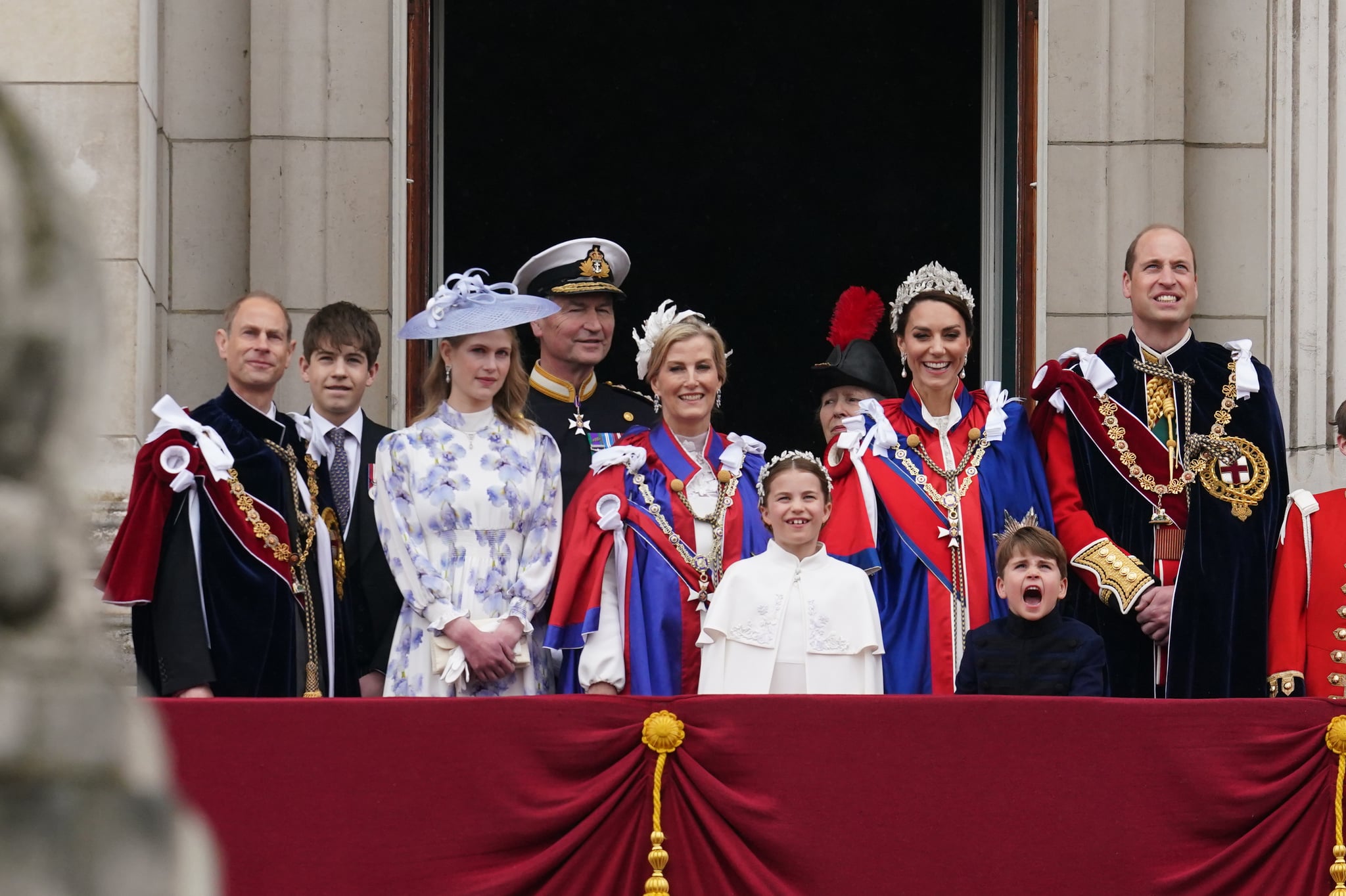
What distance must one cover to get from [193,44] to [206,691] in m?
3.54

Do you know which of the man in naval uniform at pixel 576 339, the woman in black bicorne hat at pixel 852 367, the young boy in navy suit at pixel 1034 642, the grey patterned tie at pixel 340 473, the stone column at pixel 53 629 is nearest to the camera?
the stone column at pixel 53 629

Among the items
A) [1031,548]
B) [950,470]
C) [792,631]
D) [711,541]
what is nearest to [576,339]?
[711,541]

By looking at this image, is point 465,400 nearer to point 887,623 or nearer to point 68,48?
point 887,623

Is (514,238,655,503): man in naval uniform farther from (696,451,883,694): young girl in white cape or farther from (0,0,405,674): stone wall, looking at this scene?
(0,0,405,674): stone wall

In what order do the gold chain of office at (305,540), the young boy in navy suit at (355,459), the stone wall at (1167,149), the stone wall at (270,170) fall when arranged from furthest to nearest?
1. the stone wall at (1167,149)
2. the stone wall at (270,170)
3. the young boy in navy suit at (355,459)
4. the gold chain of office at (305,540)

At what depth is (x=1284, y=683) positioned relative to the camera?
514 cm

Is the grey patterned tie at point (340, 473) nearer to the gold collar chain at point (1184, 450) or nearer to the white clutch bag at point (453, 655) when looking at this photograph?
the white clutch bag at point (453, 655)

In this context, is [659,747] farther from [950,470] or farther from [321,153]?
[321,153]

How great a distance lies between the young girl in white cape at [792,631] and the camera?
4938 millimetres

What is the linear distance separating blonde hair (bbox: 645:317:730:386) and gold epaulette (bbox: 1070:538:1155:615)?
3.58 ft

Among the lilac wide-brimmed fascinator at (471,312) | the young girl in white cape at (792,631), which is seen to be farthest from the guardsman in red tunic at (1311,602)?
the lilac wide-brimmed fascinator at (471,312)

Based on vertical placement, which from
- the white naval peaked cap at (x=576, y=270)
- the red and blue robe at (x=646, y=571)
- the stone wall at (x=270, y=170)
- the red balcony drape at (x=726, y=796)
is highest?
the stone wall at (x=270, y=170)

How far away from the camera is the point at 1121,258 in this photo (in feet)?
25.2

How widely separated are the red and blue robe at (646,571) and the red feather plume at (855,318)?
145 centimetres
